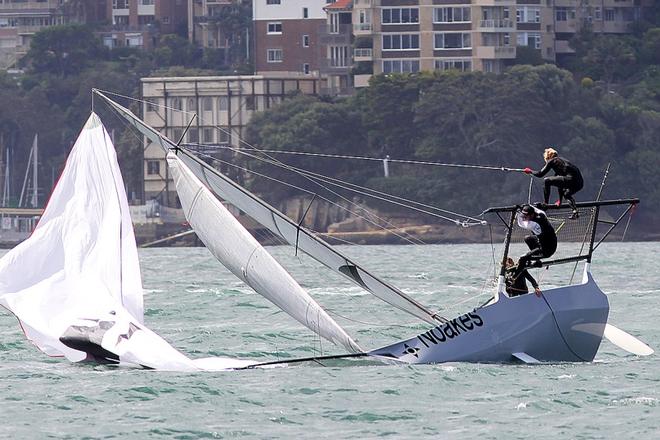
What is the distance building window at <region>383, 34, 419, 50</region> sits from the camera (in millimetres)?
91438

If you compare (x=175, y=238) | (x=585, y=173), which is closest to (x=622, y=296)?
(x=585, y=173)

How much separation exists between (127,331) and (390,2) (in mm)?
70696

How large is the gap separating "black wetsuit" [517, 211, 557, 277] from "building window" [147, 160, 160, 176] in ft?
241

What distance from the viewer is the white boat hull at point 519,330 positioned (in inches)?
802

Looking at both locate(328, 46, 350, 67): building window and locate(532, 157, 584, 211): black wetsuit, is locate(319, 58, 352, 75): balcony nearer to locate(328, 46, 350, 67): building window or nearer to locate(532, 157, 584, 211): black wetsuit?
locate(328, 46, 350, 67): building window

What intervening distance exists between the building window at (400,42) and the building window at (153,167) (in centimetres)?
1302

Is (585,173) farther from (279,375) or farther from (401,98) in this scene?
(279,375)

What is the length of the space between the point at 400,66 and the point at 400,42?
1246mm

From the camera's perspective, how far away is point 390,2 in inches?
3585

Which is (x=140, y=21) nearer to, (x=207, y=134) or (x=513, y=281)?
(x=207, y=134)

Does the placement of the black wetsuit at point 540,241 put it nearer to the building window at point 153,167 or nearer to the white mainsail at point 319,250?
the white mainsail at point 319,250

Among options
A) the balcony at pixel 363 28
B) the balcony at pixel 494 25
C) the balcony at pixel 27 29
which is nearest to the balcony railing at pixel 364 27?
the balcony at pixel 363 28

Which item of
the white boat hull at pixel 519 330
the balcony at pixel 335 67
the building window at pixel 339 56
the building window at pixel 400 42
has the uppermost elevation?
the building window at pixel 400 42

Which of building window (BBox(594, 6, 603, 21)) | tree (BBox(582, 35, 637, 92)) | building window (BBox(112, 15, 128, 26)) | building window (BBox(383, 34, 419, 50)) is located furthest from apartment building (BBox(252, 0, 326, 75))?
building window (BBox(112, 15, 128, 26))
